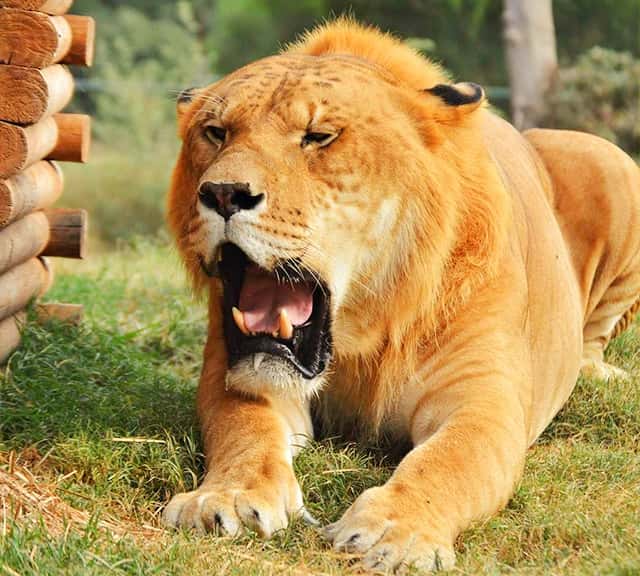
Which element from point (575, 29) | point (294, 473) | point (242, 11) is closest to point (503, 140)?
point (294, 473)

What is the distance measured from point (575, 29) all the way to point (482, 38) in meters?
1.24

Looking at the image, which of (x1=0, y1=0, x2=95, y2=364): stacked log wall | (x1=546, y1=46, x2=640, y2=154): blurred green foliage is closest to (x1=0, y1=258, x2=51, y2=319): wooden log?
(x1=0, y1=0, x2=95, y2=364): stacked log wall

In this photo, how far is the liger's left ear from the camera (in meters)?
4.11

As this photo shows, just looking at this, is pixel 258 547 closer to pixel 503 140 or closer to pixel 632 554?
pixel 632 554

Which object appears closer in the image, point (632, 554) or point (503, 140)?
point (632, 554)

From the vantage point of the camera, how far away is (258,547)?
3.53 metres

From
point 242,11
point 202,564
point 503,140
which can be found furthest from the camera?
point 242,11

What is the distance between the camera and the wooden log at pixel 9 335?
16.1ft

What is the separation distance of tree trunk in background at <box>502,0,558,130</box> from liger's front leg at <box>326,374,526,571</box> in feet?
26.4

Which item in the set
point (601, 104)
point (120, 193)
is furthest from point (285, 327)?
point (601, 104)

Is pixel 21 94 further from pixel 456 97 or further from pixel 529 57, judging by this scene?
pixel 529 57

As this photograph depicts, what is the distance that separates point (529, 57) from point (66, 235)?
7.32 m

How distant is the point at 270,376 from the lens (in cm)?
383

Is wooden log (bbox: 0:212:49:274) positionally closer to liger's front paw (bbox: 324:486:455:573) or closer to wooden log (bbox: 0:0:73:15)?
wooden log (bbox: 0:0:73:15)
